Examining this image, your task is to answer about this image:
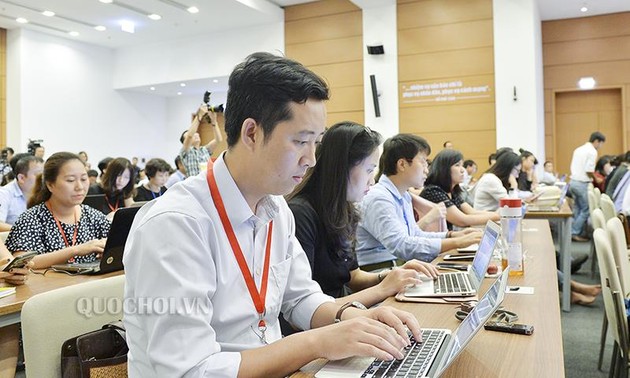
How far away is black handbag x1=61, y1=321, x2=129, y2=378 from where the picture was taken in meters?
1.23

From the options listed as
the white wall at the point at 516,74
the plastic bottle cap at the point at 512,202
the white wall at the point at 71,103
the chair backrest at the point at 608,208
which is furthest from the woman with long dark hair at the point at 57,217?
the white wall at the point at 71,103

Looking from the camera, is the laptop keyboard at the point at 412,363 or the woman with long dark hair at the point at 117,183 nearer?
the laptop keyboard at the point at 412,363

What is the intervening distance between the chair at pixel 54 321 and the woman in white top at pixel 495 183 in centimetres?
366

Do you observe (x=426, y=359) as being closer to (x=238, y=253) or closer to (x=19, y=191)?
(x=238, y=253)

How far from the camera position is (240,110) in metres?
1.05

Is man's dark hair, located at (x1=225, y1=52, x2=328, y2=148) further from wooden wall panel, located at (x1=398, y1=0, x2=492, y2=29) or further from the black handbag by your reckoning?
wooden wall panel, located at (x1=398, y1=0, x2=492, y2=29)

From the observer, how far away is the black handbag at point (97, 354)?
1229mm

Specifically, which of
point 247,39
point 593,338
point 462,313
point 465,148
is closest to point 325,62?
point 247,39

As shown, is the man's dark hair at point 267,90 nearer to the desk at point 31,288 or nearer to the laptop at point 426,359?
the laptop at point 426,359

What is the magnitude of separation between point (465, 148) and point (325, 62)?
295cm

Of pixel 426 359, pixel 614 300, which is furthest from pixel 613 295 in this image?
pixel 426 359

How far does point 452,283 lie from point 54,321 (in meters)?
1.20

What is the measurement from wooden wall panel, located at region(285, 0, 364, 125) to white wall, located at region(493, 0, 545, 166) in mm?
2279

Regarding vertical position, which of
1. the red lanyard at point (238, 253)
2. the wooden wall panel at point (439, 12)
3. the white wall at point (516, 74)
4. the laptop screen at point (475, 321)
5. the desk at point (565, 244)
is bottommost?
the desk at point (565, 244)
